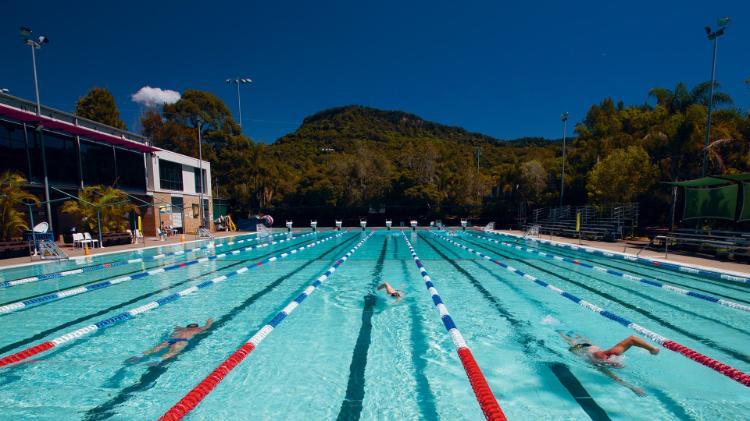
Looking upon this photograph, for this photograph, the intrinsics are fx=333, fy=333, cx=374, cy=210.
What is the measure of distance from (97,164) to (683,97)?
31.9m

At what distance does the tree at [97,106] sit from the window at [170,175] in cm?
1352

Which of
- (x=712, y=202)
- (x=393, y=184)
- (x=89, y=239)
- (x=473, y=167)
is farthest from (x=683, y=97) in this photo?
(x=89, y=239)

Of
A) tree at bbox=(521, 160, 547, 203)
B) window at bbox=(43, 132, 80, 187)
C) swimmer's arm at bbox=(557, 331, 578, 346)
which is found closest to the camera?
swimmer's arm at bbox=(557, 331, 578, 346)

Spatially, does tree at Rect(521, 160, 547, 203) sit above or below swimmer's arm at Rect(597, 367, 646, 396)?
above

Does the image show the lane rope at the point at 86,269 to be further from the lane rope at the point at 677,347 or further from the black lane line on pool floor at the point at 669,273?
the black lane line on pool floor at the point at 669,273

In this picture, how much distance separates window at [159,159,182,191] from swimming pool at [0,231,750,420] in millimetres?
12417

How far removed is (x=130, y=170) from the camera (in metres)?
17.4

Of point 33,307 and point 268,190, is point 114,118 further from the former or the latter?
point 33,307

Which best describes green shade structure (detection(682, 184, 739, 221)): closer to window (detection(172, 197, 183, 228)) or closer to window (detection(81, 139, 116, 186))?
window (detection(172, 197, 183, 228))

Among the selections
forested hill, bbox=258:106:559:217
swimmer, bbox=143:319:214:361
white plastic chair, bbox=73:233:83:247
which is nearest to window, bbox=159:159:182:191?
white plastic chair, bbox=73:233:83:247

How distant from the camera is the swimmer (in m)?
3.93

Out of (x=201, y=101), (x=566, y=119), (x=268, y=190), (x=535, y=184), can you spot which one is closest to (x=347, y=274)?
(x=566, y=119)

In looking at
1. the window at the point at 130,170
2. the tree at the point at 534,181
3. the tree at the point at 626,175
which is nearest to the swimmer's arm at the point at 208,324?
the window at the point at 130,170

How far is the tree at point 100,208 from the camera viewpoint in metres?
13.0
